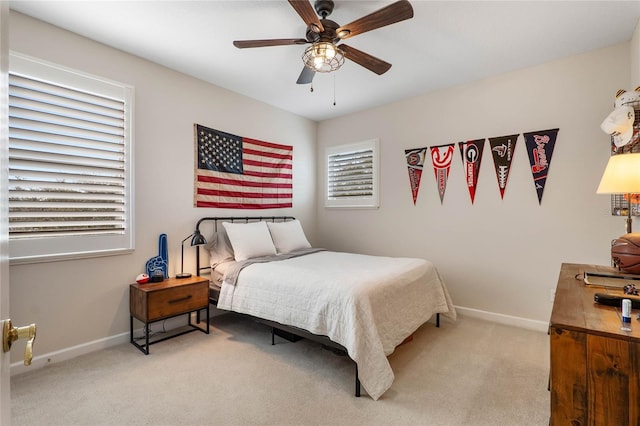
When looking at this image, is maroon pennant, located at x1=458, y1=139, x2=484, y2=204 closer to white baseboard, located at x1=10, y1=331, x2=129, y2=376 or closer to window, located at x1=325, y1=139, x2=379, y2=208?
window, located at x1=325, y1=139, x2=379, y2=208

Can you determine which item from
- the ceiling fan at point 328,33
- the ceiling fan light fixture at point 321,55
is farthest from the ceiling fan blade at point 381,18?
the ceiling fan light fixture at point 321,55

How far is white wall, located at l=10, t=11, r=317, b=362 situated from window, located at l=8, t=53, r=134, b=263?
0.11 metres

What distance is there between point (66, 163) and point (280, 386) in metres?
2.47

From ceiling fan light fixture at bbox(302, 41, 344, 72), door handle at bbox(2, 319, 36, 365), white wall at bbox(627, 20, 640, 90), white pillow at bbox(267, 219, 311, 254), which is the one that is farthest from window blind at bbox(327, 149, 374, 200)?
door handle at bbox(2, 319, 36, 365)

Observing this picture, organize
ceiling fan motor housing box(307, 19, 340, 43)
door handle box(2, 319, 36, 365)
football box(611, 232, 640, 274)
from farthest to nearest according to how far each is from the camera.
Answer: ceiling fan motor housing box(307, 19, 340, 43)
football box(611, 232, 640, 274)
door handle box(2, 319, 36, 365)

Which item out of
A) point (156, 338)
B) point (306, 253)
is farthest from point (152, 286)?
point (306, 253)

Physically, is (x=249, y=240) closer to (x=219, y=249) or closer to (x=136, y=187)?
(x=219, y=249)

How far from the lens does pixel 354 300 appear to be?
2070 millimetres

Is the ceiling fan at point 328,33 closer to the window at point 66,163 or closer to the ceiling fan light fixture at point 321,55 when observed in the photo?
the ceiling fan light fixture at point 321,55

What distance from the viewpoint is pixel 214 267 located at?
3293mm

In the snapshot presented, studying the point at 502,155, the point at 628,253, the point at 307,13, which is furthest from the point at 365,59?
the point at 628,253

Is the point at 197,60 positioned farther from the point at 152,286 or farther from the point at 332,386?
the point at 332,386

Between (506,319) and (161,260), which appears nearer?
(161,260)

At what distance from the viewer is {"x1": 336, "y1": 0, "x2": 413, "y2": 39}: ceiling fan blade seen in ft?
5.73
